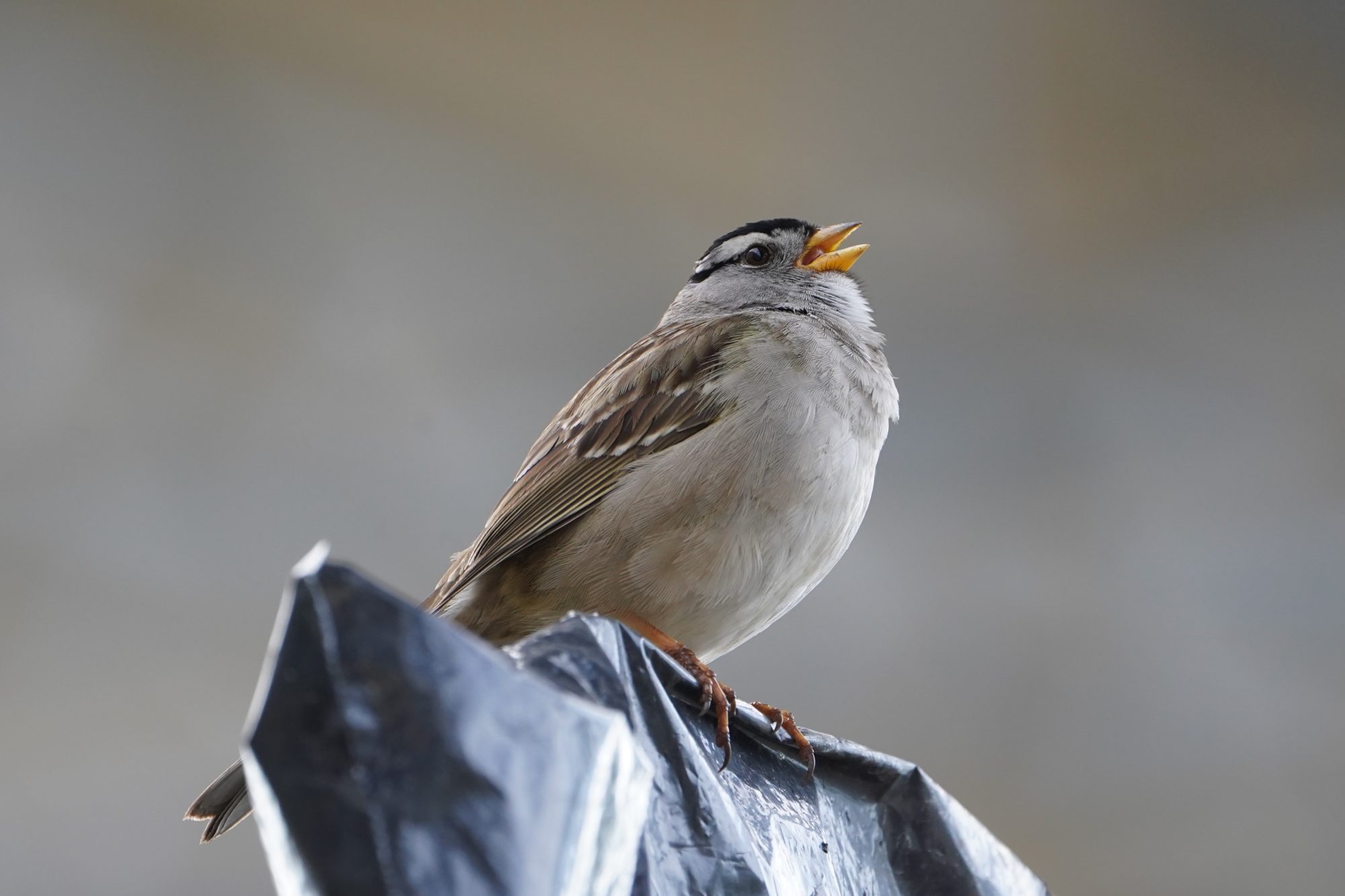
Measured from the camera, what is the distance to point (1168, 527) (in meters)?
5.47

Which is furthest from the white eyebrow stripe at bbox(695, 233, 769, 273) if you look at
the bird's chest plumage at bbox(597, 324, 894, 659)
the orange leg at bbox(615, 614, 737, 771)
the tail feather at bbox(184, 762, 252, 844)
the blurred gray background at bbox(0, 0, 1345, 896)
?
the blurred gray background at bbox(0, 0, 1345, 896)

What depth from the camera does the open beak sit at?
2.34 metres

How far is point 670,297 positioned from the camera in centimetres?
536

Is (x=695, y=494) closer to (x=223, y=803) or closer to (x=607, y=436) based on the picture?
(x=607, y=436)

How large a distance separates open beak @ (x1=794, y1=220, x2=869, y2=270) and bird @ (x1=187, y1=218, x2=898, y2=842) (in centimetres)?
16

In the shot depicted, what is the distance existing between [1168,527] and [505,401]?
3.03 m

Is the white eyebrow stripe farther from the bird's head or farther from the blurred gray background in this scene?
the blurred gray background

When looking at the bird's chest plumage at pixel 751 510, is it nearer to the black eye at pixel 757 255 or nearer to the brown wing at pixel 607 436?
the brown wing at pixel 607 436

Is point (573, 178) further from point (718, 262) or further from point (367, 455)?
point (718, 262)

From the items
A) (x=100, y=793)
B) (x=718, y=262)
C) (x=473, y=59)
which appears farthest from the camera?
(x=473, y=59)

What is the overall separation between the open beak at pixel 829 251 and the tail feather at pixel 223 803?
1413 millimetres

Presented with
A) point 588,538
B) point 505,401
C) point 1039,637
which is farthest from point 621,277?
point 588,538

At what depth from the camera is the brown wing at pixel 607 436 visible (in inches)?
74.0

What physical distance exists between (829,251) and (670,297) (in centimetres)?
298
